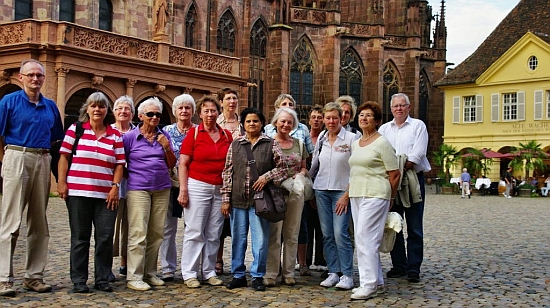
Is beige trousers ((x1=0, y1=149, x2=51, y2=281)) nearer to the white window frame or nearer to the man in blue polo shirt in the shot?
the man in blue polo shirt

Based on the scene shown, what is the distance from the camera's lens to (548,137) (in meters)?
42.0

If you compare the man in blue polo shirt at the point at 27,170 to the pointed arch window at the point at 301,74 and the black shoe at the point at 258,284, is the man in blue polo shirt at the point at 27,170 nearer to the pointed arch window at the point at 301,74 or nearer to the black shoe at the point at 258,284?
the black shoe at the point at 258,284

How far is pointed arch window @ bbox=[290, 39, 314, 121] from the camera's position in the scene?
44.1 m

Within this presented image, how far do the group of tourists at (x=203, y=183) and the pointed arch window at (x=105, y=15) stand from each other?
21.2 meters

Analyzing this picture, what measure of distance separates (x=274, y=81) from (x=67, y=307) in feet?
115

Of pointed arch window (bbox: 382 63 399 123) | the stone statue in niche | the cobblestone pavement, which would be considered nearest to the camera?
the cobblestone pavement

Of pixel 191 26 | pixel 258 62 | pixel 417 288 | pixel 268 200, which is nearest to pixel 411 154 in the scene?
pixel 417 288

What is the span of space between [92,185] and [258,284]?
1.92 metres

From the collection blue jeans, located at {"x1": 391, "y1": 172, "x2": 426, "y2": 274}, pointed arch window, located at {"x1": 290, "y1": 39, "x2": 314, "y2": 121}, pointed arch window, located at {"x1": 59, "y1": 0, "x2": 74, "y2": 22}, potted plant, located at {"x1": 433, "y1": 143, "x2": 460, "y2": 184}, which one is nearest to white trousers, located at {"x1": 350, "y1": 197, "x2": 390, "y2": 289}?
blue jeans, located at {"x1": 391, "y1": 172, "x2": 426, "y2": 274}

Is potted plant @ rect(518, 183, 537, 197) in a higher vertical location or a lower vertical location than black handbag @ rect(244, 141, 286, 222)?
lower

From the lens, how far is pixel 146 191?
315 inches

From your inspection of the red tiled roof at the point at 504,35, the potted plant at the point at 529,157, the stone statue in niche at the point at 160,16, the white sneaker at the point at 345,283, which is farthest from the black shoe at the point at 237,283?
the red tiled roof at the point at 504,35

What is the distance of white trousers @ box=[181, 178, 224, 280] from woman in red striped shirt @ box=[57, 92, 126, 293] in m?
0.80

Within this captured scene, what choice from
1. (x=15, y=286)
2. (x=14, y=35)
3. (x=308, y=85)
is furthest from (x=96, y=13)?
(x=15, y=286)
